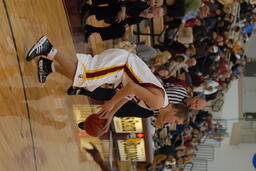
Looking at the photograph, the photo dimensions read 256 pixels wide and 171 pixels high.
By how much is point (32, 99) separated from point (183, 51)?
3938 mm

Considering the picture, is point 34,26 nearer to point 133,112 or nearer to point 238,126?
point 133,112

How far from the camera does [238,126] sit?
515 inches

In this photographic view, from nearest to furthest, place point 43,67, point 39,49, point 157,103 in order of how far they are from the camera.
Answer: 1. point 39,49
2. point 157,103
3. point 43,67

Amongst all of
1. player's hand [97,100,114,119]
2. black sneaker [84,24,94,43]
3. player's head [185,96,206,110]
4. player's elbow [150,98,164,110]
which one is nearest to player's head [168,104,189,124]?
player's elbow [150,98,164,110]

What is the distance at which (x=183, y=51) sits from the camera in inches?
274

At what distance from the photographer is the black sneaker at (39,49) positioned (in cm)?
316

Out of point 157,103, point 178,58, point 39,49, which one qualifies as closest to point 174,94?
point 157,103

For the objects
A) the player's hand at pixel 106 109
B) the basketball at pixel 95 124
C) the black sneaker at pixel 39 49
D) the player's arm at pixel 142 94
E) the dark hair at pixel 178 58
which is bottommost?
the dark hair at pixel 178 58

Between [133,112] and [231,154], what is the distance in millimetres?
9394

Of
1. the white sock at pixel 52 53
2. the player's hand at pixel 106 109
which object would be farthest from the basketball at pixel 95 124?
the white sock at pixel 52 53

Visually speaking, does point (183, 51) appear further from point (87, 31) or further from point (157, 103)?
point (157, 103)

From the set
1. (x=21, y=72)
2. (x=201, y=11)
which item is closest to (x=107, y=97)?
(x=21, y=72)

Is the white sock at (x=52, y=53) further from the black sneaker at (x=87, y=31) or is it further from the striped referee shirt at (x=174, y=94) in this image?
the black sneaker at (x=87, y=31)

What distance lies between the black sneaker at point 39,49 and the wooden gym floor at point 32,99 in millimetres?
136
